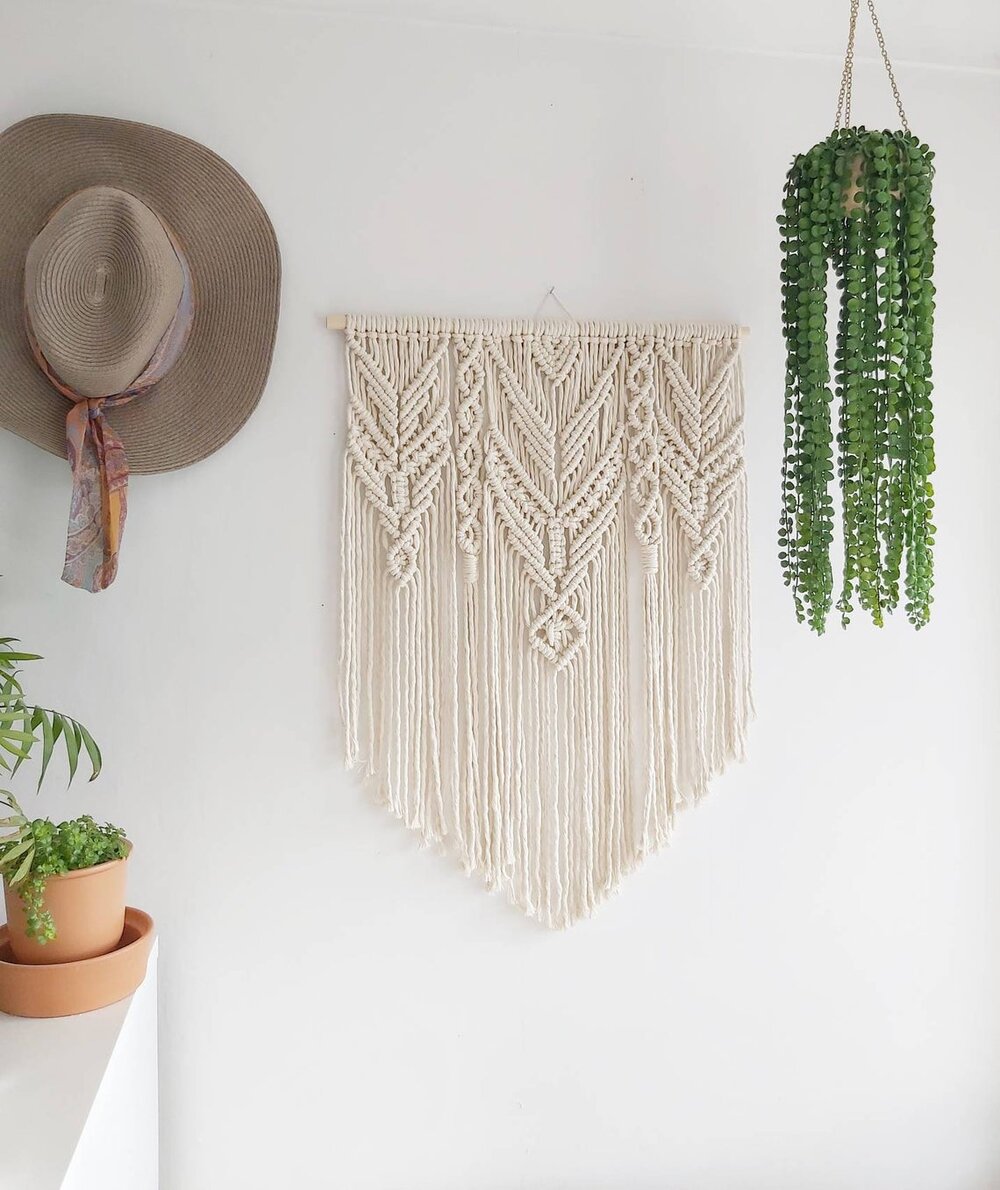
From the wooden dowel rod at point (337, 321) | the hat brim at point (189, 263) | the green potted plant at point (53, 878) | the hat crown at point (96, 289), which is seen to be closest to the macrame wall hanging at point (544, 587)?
the wooden dowel rod at point (337, 321)

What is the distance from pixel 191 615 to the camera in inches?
57.2

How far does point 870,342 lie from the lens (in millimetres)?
1276

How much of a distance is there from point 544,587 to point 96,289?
781mm

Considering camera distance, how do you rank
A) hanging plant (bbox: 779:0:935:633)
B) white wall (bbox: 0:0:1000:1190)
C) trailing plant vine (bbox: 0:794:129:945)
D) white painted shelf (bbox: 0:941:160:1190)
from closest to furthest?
white painted shelf (bbox: 0:941:160:1190) < trailing plant vine (bbox: 0:794:129:945) < hanging plant (bbox: 779:0:935:633) < white wall (bbox: 0:0:1000:1190)

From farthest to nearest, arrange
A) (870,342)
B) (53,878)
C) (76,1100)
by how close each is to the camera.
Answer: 1. (870,342)
2. (53,878)
3. (76,1100)

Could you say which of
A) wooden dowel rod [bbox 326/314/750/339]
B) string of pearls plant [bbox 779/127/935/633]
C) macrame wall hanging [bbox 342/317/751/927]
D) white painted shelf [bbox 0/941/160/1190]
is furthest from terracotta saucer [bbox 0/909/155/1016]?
string of pearls plant [bbox 779/127/935/633]

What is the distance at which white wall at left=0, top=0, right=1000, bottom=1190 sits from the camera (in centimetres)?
145

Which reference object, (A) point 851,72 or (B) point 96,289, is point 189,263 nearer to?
(B) point 96,289

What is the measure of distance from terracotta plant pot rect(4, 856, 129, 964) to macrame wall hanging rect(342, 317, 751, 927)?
0.44m

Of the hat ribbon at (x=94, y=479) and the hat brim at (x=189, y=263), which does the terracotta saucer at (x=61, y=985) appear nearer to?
the hat ribbon at (x=94, y=479)

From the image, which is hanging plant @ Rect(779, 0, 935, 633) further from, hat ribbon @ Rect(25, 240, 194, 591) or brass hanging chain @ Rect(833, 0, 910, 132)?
hat ribbon @ Rect(25, 240, 194, 591)

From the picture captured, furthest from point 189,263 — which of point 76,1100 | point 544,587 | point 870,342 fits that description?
point 76,1100

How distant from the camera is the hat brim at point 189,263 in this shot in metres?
1.37

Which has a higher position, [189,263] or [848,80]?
[848,80]
